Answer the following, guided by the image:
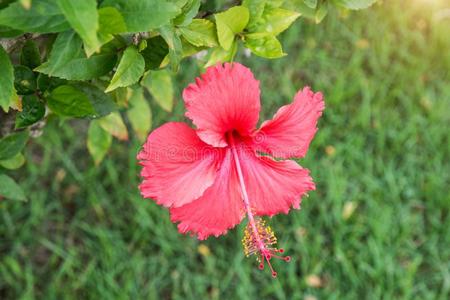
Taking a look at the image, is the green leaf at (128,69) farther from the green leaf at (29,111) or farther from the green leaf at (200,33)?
the green leaf at (29,111)

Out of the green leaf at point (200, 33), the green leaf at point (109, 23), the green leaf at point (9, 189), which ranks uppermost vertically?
the green leaf at point (109, 23)

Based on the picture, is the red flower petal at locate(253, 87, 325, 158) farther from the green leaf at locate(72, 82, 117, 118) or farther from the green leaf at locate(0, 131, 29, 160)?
the green leaf at locate(0, 131, 29, 160)

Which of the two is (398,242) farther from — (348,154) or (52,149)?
(52,149)

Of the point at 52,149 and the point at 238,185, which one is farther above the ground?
the point at 238,185

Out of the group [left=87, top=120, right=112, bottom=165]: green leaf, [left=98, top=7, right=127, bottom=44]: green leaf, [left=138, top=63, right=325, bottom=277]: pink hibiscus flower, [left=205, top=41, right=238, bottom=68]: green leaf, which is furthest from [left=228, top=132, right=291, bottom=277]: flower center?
[left=87, top=120, right=112, bottom=165]: green leaf

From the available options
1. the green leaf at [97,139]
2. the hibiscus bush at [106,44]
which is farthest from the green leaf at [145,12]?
the green leaf at [97,139]

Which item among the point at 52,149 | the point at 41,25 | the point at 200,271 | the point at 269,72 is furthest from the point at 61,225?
the point at 41,25

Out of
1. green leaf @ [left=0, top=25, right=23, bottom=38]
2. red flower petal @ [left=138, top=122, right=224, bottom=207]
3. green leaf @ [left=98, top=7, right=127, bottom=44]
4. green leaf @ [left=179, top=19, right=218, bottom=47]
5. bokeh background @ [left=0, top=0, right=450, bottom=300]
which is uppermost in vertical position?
green leaf @ [left=98, top=7, right=127, bottom=44]
